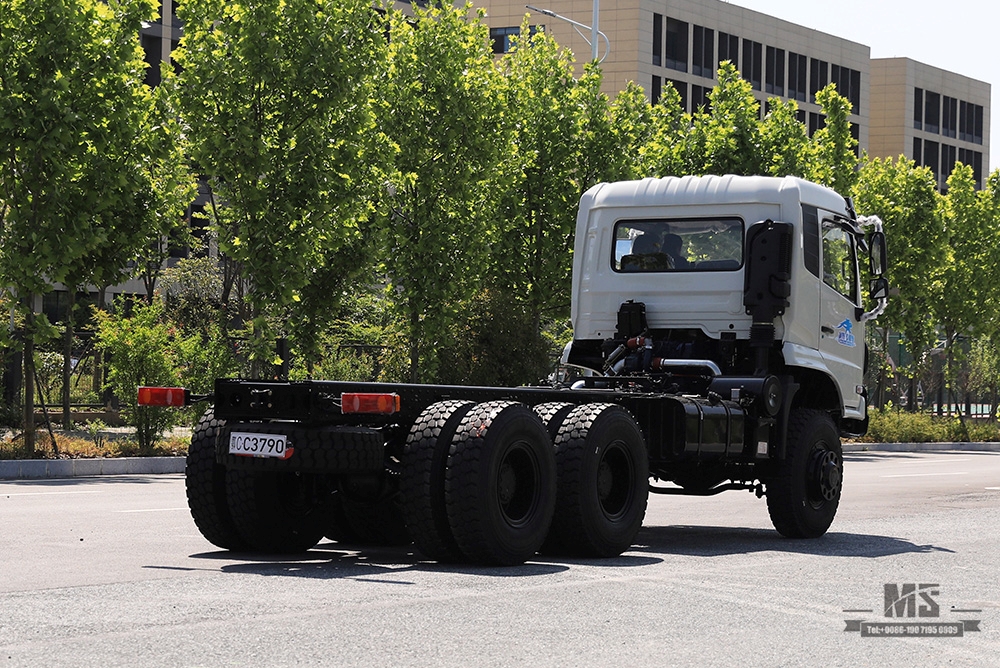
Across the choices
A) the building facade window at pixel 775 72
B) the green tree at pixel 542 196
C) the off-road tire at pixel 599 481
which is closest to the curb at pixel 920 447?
the green tree at pixel 542 196

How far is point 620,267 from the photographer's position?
1405 centimetres

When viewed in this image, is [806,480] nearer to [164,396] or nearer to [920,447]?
[164,396]

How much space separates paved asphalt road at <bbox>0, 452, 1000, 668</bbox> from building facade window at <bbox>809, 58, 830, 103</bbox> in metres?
84.9

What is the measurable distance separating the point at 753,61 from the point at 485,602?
85760 mm

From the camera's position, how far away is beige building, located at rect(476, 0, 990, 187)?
3322 inches

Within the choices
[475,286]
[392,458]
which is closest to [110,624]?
[392,458]

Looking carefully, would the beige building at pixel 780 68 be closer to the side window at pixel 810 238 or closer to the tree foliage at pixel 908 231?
the tree foliage at pixel 908 231

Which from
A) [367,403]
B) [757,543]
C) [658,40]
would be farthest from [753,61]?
[367,403]

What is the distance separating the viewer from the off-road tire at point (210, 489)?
1088 centimetres

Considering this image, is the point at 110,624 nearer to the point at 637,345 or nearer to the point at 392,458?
the point at 392,458

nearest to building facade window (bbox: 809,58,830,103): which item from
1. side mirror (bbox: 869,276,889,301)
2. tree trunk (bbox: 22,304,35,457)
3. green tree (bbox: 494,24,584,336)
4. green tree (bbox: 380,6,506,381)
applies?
green tree (bbox: 494,24,584,336)

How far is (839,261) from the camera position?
1416cm
